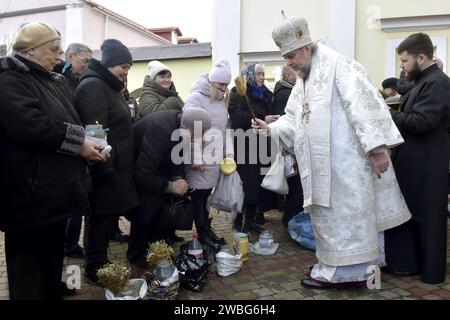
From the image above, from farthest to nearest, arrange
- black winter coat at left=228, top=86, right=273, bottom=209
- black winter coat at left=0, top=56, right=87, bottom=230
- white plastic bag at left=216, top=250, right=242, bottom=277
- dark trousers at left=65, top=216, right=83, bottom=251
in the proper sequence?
black winter coat at left=228, top=86, right=273, bottom=209
dark trousers at left=65, top=216, right=83, bottom=251
white plastic bag at left=216, top=250, right=242, bottom=277
black winter coat at left=0, top=56, right=87, bottom=230

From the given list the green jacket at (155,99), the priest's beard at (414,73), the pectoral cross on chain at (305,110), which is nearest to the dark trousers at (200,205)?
the green jacket at (155,99)

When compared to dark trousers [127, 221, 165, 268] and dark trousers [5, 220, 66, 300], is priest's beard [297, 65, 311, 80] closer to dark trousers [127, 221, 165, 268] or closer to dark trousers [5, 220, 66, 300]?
dark trousers [127, 221, 165, 268]

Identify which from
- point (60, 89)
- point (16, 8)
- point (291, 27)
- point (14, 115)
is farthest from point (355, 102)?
point (16, 8)

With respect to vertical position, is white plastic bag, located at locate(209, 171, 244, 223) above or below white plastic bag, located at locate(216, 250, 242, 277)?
above

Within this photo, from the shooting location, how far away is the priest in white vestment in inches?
122

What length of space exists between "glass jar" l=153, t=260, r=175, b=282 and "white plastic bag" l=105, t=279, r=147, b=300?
11cm

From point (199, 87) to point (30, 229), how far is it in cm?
225

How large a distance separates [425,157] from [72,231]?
3.26 m

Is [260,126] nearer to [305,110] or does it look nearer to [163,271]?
[305,110]

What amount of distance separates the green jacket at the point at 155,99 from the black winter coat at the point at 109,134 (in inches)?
37.7

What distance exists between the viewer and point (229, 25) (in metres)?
9.02

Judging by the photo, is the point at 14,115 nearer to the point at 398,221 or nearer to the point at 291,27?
the point at 291,27

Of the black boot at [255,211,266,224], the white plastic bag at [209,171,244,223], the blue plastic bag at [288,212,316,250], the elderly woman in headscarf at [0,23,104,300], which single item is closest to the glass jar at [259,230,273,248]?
the blue plastic bag at [288,212,316,250]

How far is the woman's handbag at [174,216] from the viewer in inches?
142
